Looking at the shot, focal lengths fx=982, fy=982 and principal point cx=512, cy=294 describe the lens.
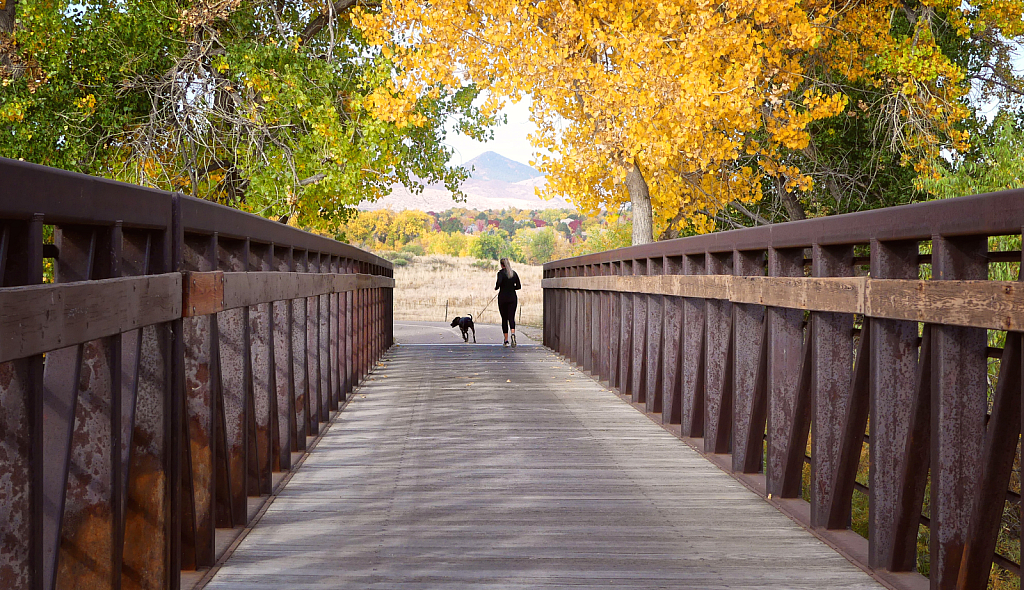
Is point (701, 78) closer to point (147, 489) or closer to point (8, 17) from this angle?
point (147, 489)

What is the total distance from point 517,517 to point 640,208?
11496mm

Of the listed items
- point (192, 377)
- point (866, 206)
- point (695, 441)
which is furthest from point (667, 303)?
point (866, 206)

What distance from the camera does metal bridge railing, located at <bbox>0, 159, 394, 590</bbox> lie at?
2.14 metres

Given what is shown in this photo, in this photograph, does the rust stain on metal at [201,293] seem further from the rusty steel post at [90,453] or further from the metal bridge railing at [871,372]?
the metal bridge railing at [871,372]

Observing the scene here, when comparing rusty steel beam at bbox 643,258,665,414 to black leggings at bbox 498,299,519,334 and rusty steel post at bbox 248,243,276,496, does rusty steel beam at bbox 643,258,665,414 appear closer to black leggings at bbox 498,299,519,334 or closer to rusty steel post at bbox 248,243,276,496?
rusty steel post at bbox 248,243,276,496

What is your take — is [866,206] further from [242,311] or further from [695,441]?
[242,311]

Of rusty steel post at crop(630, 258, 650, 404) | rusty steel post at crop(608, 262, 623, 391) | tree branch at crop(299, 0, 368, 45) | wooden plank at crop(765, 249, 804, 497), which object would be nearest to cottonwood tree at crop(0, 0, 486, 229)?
tree branch at crop(299, 0, 368, 45)

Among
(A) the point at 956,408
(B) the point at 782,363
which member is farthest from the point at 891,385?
(B) the point at 782,363

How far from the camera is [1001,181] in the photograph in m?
13.5

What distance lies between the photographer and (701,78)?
43.0 feet

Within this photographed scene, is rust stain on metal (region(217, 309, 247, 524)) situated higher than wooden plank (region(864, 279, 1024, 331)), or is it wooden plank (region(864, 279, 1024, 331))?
wooden plank (region(864, 279, 1024, 331))

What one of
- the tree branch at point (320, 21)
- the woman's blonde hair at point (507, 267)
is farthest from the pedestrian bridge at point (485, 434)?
the tree branch at point (320, 21)

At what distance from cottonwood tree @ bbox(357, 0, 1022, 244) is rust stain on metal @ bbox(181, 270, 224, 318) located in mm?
9981

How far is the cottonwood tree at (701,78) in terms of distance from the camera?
1348cm
